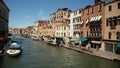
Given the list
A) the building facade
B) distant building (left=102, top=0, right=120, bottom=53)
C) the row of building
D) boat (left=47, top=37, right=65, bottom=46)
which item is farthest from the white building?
distant building (left=102, top=0, right=120, bottom=53)

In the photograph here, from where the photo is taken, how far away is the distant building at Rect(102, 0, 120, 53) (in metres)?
40.3

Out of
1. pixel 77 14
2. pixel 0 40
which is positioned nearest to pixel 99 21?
pixel 77 14

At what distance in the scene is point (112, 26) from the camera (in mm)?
41969

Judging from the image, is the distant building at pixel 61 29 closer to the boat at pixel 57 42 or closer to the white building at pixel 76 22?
the boat at pixel 57 42

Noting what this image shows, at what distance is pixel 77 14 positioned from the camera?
6481cm

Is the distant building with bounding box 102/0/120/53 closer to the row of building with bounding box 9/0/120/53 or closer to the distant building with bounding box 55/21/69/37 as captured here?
the row of building with bounding box 9/0/120/53

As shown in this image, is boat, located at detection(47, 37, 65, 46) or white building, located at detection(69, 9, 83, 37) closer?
white building, located at detection(69, 9, 83, 37)

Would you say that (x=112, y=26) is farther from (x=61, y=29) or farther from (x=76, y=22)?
(x=61, y=29)

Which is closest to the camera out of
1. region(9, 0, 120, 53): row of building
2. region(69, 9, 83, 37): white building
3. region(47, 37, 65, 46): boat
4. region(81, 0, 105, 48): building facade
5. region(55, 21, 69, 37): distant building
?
region(9, 0, 120, 53): row of building

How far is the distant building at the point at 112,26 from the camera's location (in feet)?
132

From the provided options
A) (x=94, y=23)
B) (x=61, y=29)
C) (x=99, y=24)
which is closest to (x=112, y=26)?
(x=99, y=24)

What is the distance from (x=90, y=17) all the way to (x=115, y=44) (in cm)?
1592

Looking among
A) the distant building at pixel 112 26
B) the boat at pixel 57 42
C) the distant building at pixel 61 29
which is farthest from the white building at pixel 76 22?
the distant building at pixel 112 26

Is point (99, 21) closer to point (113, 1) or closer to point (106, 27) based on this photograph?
point (106, 27)
